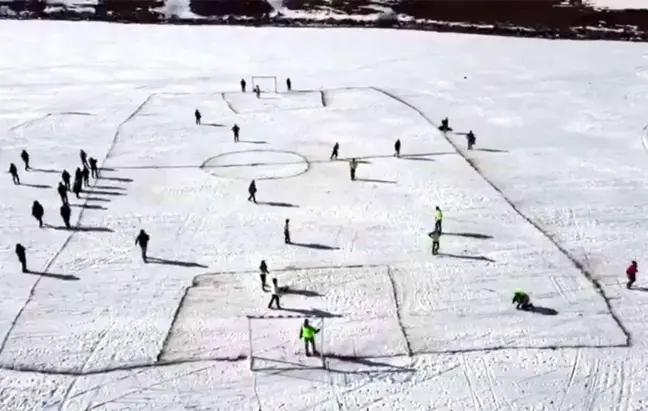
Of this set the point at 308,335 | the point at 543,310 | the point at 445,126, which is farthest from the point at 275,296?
the point at 445,126

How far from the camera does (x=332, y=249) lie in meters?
21.0

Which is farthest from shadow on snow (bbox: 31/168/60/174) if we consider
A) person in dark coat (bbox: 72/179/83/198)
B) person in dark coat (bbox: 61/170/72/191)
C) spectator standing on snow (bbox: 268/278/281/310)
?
spectator standing on snow (bbox: 268/278/281/310)

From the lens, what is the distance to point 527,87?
44000mm

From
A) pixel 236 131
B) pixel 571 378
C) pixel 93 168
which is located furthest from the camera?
pixel 236 131

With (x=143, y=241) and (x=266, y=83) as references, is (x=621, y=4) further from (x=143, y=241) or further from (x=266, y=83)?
(x=143, y=241)

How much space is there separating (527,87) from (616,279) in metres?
27.0

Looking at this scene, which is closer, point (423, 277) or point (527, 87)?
point (423, 277)

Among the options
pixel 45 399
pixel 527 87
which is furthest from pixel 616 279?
pixel 527 87

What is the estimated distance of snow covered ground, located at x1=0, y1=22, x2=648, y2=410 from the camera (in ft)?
48.9

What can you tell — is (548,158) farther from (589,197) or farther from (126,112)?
(126,112)

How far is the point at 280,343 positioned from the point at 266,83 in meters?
32.0

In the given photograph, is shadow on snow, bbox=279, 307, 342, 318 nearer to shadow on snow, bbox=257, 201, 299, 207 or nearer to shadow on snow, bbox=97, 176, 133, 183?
shadow on snow, bbox=257, 201, 299, 207

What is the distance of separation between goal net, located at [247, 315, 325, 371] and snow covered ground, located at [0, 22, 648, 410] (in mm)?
67

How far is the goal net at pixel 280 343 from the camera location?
1530cm
